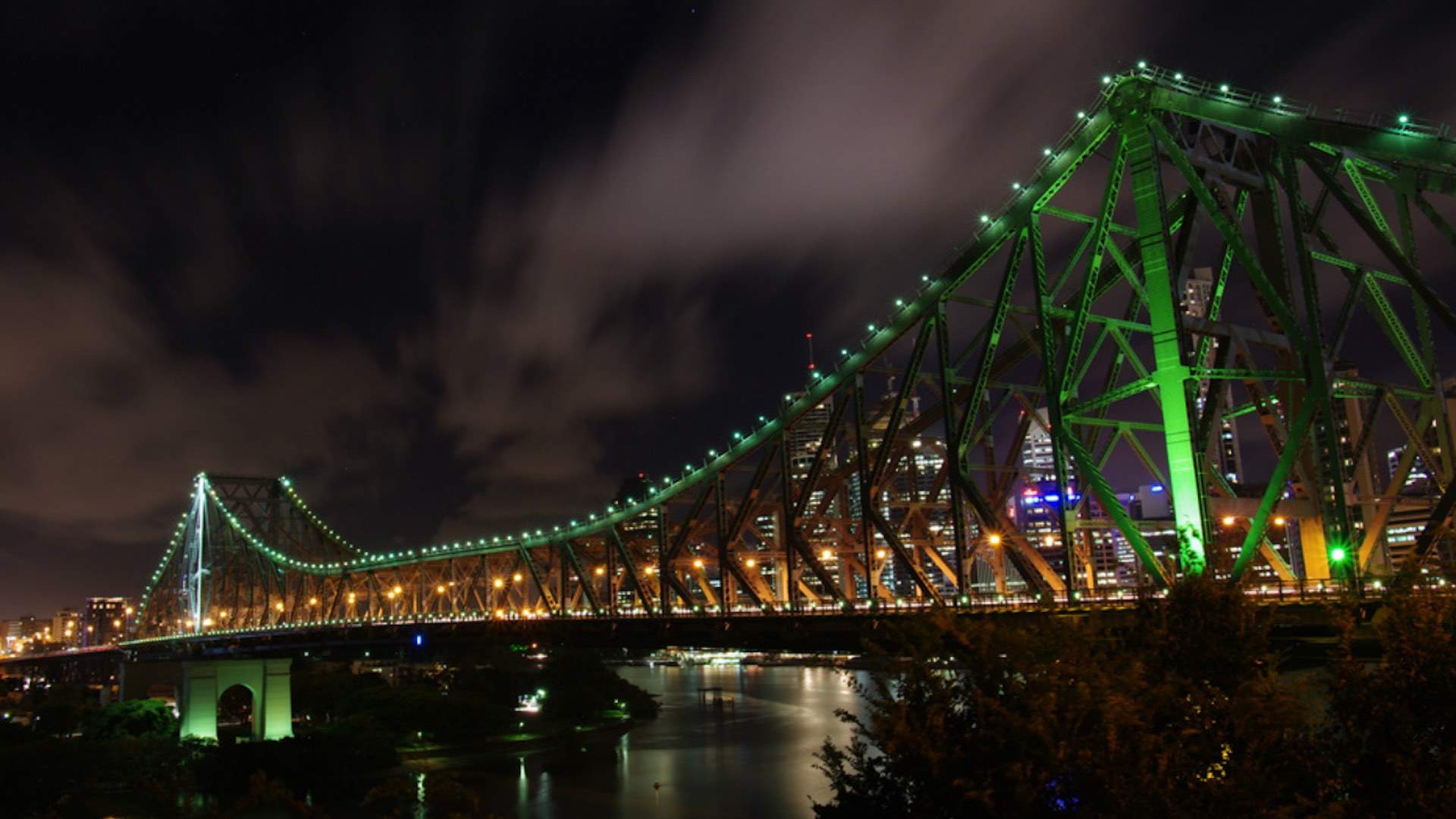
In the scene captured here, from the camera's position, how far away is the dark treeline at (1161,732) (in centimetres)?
1848

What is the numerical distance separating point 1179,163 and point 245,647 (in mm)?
137253

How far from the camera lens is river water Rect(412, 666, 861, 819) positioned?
6519cm

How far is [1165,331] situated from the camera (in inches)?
1476

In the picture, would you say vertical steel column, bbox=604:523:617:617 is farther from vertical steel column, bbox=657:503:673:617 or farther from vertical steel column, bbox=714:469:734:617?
vertical steel column, bbox=714:469:734:617

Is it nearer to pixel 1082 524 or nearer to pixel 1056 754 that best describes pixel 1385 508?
pixel 1082 524

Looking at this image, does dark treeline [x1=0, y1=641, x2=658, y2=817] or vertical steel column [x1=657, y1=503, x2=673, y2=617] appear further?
vertical steel column [x1=657, y1=503, x2=673, y2=617]

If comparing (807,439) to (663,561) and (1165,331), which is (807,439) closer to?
(663,561)

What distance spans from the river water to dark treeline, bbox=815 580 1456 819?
40526 millimetres

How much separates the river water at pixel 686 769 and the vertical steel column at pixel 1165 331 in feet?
103

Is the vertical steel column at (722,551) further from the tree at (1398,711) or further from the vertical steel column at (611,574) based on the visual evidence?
the tree at (1398,711)

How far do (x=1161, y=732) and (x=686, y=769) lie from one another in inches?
2531

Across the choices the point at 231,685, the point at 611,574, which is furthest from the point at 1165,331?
the point at 231,685

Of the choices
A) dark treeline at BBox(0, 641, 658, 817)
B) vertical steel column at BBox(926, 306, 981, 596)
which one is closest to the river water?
dark treeline at BBox(0, 641, 658, 817)

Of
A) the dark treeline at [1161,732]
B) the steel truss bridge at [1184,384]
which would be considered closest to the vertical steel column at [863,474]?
the steel truss bridge at [1184,384]
